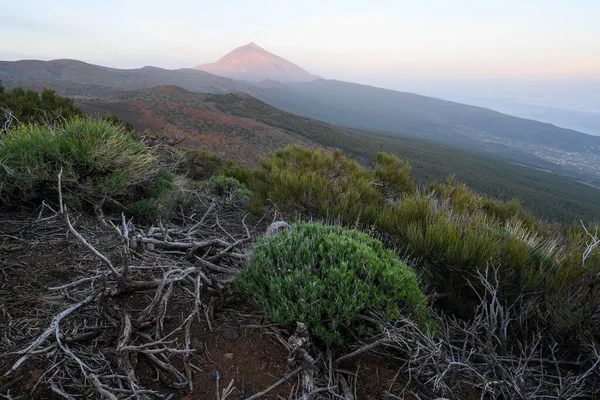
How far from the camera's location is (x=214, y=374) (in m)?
1.77

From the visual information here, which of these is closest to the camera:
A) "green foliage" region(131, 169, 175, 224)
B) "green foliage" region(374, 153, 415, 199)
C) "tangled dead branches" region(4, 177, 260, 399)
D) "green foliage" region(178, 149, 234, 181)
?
"tangled dead branches" region(4, 177, 260, 399)

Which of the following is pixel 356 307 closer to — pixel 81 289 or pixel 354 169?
pixel 81 289

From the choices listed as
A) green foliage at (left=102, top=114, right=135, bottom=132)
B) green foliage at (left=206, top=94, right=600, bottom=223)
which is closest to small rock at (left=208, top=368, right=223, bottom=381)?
green foliage at (left=102, top=114, right=135, bottom=132)

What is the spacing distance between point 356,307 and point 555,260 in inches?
75.6

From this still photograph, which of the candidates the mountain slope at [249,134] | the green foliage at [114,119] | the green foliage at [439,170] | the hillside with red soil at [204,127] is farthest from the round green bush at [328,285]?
the green foliage at [439,170]

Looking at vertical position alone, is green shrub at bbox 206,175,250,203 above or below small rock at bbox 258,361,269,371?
above

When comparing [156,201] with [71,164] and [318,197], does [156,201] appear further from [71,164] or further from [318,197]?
[318,197]

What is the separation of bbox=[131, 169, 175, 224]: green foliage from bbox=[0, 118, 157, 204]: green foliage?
0.82ft

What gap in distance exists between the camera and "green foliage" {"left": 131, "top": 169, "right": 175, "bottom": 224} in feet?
12.1

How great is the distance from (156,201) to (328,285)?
2.77m

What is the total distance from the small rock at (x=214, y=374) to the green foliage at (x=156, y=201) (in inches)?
76.9

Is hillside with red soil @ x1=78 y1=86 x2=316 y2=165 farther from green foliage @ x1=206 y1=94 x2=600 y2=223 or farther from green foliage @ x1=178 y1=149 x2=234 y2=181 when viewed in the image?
green foliage @ x1=178 y1=149 x2=234 y2=181

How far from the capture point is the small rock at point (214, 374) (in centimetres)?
175

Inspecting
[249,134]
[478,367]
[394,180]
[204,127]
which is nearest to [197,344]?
[478,367]
